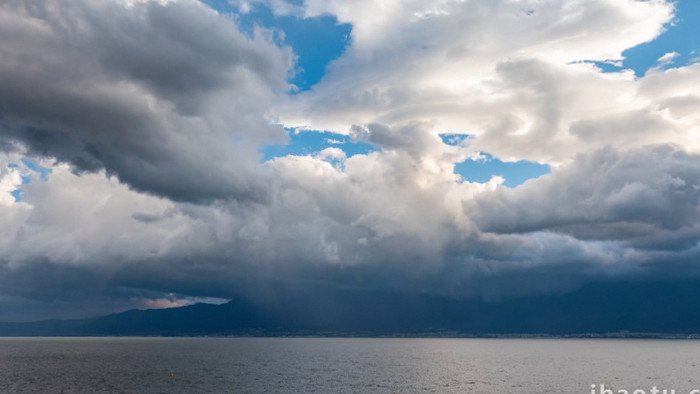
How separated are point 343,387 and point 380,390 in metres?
14.4

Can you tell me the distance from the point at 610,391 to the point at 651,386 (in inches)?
1272

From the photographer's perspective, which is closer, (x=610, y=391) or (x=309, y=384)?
(x=610, y=391)

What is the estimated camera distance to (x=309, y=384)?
639 feet

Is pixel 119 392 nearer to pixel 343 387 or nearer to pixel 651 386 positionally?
pixel 343 387

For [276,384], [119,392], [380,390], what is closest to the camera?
[119,392]

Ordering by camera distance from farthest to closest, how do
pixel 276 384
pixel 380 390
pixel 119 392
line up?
pixel 276 384 < pixel 380 390 < pixel 119 392

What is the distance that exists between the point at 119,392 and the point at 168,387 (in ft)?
58.4

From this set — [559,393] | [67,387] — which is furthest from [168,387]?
[559,393]

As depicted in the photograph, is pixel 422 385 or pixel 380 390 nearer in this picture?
pixel 380 390

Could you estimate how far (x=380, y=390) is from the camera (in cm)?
18050

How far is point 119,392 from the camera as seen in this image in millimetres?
169500

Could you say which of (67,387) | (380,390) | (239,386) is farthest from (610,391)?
(67,387)

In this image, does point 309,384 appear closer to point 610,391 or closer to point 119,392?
point 119,392

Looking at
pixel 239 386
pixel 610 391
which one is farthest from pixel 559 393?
pixel 239 386
